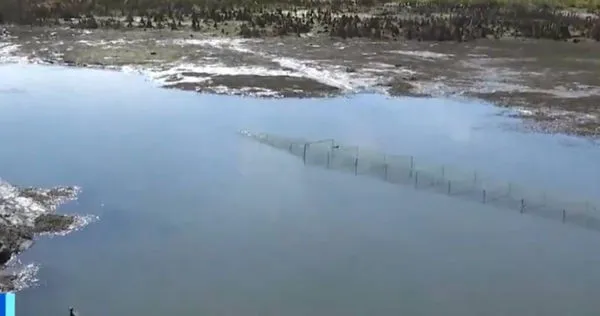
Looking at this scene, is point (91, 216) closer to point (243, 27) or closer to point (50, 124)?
point (50, 124)

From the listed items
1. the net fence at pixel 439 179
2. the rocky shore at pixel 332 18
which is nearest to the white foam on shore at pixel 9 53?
the rocky shore at pixel 332 18

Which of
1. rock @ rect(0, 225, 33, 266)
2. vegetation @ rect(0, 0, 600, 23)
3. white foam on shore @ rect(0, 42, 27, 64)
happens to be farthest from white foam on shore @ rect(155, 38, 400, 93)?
vegetation @ rect(0, 0, 600, 23)

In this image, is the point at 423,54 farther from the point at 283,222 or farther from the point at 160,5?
the point at 283,222

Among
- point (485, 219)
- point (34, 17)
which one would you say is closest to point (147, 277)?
point (485, 219)

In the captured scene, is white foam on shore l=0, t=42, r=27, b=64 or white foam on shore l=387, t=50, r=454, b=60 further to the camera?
white foam on shore l=387, t=50, r=454, b=60

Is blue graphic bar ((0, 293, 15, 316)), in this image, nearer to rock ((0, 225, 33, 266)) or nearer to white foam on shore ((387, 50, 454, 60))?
rock ((0, 225, 33, 266))

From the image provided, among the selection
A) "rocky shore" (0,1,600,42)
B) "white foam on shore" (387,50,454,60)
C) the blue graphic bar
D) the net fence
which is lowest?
the net fence
